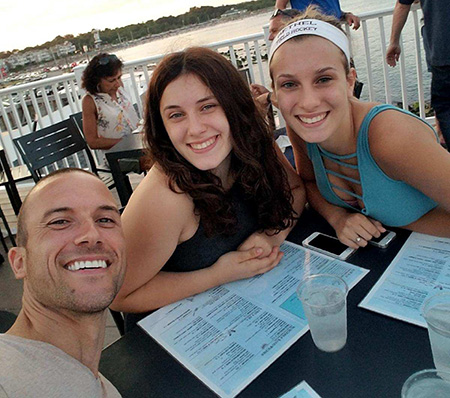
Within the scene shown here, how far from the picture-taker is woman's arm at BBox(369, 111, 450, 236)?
1.18 metres

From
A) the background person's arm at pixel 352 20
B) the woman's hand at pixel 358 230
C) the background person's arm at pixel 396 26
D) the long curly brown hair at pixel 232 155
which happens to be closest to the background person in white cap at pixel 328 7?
the background person's arm at pixel 352 20

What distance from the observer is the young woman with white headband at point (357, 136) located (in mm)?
1205

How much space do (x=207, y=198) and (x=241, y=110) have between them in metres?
0.38

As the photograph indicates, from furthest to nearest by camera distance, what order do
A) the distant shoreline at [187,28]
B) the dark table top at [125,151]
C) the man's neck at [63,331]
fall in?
the dark table top at [125,151], the distant shoreline at [187,28], the man's neck at [63,331]

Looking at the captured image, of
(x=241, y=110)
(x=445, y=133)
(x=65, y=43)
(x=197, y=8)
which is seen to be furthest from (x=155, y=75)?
(x=65, y=43)

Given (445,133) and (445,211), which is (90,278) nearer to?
(445,211)

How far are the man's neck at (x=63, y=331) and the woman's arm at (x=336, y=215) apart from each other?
842 mm

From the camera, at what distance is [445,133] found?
2.75 m

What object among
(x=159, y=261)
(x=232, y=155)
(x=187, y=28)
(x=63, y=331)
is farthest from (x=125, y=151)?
(x=63, y=331)

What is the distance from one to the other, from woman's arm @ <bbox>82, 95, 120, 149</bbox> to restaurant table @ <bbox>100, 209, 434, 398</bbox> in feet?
10.9

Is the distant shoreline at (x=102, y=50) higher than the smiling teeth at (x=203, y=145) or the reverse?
higher

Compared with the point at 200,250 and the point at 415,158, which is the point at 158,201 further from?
Answer: the point at 415,158

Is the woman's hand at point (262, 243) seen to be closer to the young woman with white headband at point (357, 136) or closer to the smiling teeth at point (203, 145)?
the young woman with white headband at point (357, 136)

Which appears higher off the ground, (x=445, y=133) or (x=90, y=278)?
(x=90, y=278)
